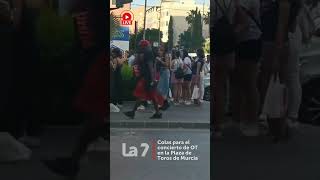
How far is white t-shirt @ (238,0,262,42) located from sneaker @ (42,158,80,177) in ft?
4.70

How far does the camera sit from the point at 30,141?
3.87 m

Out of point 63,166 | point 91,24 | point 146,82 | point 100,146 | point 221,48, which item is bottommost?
point 63,166

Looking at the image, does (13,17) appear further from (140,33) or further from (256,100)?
(256,100)

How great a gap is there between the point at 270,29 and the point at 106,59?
3.69 feet

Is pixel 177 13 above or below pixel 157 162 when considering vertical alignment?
above

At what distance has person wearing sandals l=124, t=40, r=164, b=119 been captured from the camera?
12.3 ft

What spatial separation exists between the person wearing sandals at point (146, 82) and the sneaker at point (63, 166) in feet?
1.80

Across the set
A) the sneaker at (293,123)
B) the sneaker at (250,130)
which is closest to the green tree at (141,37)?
the sneaker at (250,130)

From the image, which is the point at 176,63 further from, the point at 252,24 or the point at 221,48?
the point at 252,24

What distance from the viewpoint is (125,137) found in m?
3.80

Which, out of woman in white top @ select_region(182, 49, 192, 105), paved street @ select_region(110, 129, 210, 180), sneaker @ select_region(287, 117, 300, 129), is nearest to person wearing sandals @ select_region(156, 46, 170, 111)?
woman in white top @ select_region(182, 49, 192, 105)

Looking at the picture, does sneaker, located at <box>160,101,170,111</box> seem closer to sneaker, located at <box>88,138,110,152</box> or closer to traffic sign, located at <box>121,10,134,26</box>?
sneaker, located at <box>88,138,110,152</box>

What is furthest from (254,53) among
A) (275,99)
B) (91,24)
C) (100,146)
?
(100,146)

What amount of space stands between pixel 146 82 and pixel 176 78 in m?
0.20
